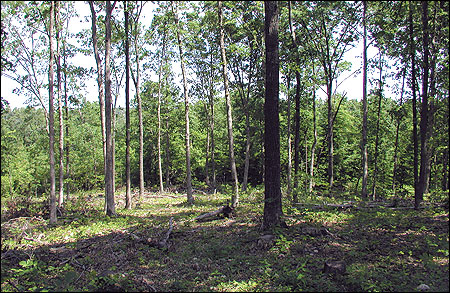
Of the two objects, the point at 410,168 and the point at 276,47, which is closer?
the point at 276,47

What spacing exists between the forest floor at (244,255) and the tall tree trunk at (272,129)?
29.1 inches

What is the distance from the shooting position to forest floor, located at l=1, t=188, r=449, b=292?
5.20m

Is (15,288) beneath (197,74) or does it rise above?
beneath

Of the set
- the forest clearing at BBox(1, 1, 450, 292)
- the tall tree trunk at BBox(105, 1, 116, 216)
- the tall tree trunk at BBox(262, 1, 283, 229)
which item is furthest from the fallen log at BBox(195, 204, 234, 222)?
the tall tree trunk at BBox(105, 1, 116, 216)

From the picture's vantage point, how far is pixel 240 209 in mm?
12867

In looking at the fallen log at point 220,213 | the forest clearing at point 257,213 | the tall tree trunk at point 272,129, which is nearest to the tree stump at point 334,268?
the forest clearing at point 257,213

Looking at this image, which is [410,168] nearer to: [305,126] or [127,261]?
[305,126]

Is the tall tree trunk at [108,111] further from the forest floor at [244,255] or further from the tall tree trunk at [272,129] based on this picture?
the tall tree trunk at [272,129]

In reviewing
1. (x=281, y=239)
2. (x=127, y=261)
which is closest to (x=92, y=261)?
(x=127, y=261)

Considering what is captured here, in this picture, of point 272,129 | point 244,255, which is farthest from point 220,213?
point 272,129

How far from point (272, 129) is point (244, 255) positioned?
349 cm

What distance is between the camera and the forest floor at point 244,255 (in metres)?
5.20

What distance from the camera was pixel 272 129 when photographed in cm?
807

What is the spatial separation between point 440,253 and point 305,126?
2313 cm
